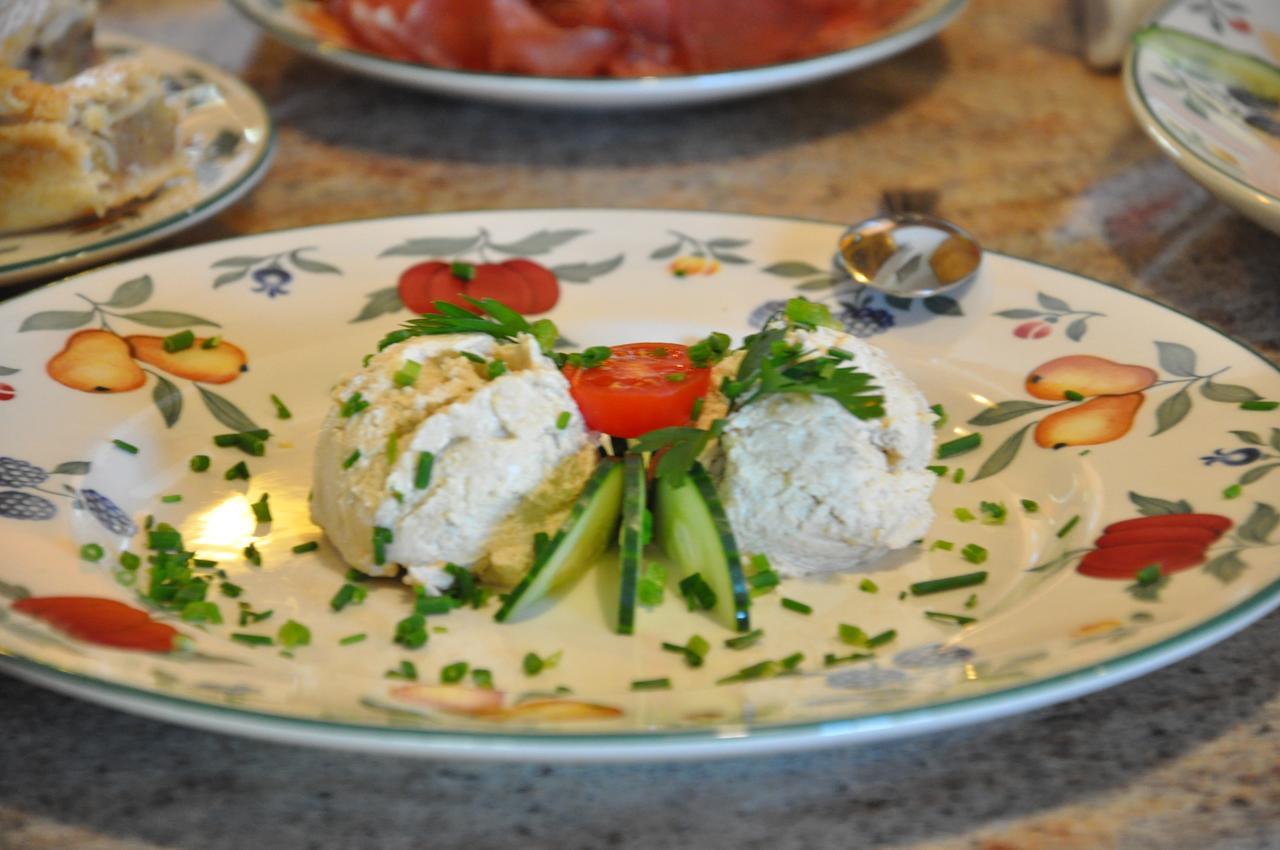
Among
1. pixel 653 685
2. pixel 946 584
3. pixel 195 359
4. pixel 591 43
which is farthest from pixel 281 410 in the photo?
pixel 591 43

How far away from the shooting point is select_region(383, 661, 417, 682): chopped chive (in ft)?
3.07

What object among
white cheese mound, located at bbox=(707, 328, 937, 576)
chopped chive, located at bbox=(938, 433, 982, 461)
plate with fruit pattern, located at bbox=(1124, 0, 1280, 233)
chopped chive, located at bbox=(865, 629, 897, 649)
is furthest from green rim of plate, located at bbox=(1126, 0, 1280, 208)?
chopped chive, located at bbox=(865, 629, 897, 649)

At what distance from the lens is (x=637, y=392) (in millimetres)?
1120

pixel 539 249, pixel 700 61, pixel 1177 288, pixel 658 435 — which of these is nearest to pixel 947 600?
pixel 658 435

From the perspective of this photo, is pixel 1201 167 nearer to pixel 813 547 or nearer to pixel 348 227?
pixel 813 547

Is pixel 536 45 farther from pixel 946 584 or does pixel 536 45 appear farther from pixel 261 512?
pixel 946 584

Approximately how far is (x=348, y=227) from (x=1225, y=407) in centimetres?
98

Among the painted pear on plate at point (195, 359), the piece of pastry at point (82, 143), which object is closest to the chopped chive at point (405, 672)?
the painted pear on plate at point (195, 359)

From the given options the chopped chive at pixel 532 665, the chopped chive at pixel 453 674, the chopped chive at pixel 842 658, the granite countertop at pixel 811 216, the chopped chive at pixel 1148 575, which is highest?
the chopped chive at pixel 1148 575

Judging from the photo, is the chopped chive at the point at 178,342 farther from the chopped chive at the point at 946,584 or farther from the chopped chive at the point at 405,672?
the chopped chive at the point at 946,584

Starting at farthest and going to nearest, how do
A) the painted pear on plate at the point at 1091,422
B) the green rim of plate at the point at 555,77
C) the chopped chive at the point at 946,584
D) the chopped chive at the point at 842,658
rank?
1. the green rim of plate at the point at 555,77
2. the painted pear on plate at the point at 1091,422
3. the chopped chive at the point at 946,584
4. the chopped chive at the point at 842,658

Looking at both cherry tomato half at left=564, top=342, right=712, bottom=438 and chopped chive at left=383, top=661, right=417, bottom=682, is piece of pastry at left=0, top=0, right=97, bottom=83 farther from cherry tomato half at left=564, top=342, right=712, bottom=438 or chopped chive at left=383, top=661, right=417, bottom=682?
chopped chive at left=383, top=661, right=417, bottom=682

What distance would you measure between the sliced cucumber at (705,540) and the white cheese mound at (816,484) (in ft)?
0.14

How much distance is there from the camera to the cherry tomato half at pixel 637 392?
1119 millimetres
